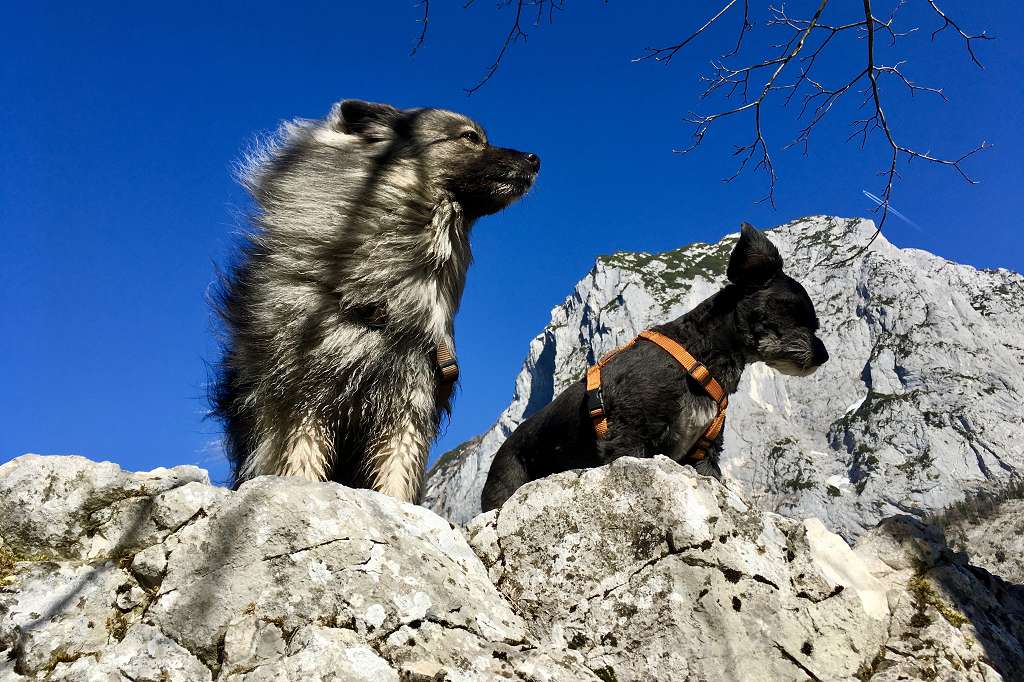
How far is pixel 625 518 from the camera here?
392 cm

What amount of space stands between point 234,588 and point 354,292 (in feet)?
8.37

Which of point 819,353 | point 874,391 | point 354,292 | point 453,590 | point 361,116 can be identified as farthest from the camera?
point 874,391

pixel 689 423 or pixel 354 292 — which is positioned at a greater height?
pixel 354 292

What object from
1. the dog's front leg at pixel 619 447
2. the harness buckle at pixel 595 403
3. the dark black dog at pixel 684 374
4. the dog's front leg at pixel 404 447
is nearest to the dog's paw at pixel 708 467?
the dark black dog at pixel 684 374

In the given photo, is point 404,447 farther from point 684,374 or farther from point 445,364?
point 684,374

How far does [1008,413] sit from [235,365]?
399 ft

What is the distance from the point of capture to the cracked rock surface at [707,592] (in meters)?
3.53

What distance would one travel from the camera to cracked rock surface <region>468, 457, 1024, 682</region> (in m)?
3.53

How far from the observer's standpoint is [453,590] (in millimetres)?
3547

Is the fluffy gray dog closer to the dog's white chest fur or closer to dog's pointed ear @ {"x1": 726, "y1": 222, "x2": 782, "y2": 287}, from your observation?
the dog's white chest fur

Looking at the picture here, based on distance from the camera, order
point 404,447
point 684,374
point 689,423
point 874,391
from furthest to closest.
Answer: point 874,391
point 684,374
point 689,423
point 404,447

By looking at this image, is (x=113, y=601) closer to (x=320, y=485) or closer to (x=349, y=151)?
(x=320, y=485)

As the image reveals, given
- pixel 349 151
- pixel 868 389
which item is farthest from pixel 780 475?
pixel 349 151

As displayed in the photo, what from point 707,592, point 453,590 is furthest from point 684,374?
point 453,590
